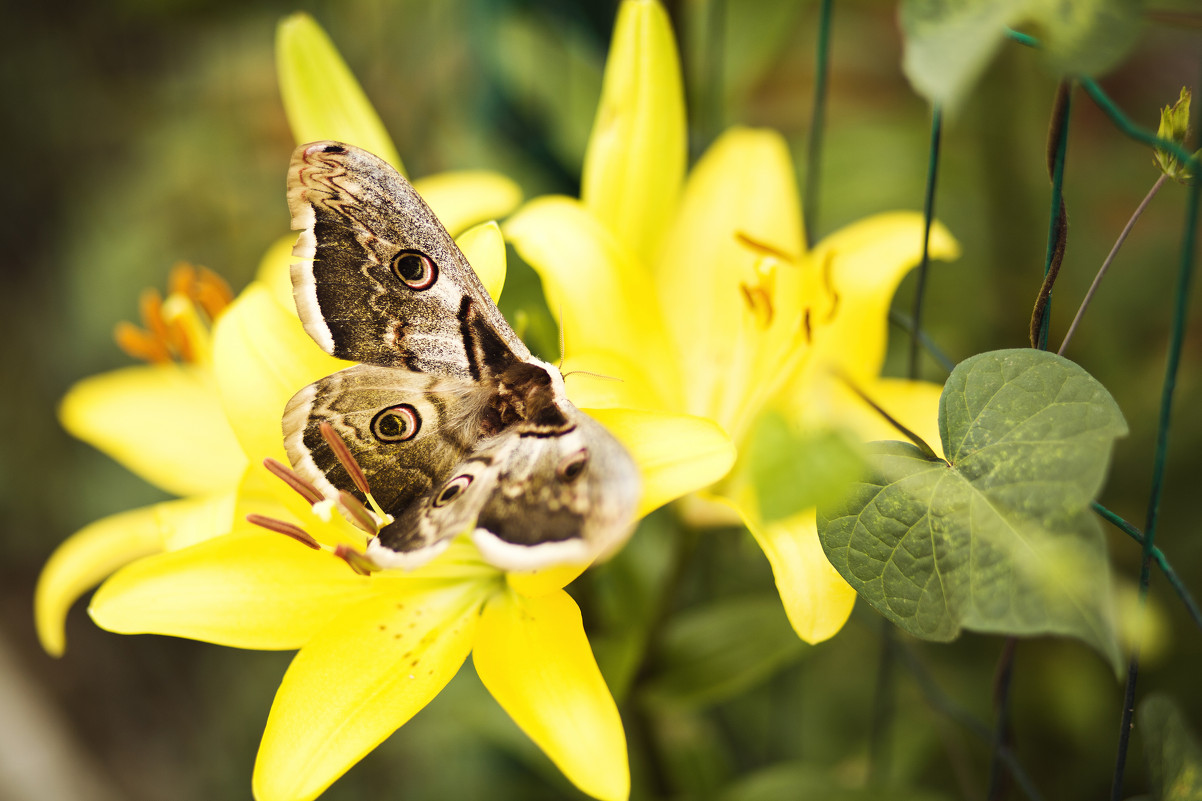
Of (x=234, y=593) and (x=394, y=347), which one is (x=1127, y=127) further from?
(x=234, y=593)

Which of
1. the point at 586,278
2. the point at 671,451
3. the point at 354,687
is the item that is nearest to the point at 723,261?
the point at 586,278

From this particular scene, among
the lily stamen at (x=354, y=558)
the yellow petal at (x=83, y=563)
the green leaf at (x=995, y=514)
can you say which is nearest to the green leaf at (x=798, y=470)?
the green leaf at (x=995, y=514)

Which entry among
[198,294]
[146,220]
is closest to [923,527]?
[198,294]

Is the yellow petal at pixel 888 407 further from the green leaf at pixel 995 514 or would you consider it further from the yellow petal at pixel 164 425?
the yellow petal at pixel 164 425

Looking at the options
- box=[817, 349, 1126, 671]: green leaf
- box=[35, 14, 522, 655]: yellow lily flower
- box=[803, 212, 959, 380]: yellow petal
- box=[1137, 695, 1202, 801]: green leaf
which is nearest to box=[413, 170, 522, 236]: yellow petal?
box=[35, 14, 522, 655]: yellow lily flower

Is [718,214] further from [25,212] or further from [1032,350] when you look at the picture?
[25,212]

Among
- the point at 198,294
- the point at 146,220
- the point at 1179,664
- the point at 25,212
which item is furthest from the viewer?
the point at 25,212
